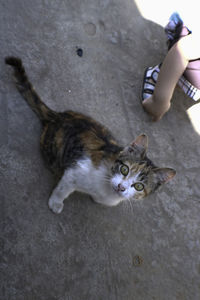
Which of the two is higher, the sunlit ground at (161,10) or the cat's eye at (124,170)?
the sunlit ground at (161,10)

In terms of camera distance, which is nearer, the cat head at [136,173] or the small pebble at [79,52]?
the cat head at [136,173]

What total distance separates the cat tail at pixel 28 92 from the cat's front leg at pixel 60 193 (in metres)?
0.49

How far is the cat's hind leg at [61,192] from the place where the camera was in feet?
5.76

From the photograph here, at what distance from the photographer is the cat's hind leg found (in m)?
1.75

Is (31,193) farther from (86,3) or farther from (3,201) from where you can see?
(86,3)

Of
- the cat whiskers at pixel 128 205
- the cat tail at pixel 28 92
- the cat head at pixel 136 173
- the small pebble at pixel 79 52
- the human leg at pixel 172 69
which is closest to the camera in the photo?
the cat head at pixel 136 173

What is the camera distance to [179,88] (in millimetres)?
3061

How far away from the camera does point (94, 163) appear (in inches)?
67.9

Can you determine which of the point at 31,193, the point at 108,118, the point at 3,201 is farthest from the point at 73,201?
the point at 108,118

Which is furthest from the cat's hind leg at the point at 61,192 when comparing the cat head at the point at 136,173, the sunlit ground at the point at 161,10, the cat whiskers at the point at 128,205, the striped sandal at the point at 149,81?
the sunlit ground at the point at 161,10

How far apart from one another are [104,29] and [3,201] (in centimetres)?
213

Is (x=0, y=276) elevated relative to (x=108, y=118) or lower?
lower

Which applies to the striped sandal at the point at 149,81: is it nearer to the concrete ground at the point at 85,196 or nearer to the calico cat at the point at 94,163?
the concrete ground at the point at 85,196

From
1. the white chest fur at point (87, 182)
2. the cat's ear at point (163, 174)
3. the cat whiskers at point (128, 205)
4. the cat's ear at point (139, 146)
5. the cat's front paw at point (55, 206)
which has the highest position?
the cat's ear at point (139, 146)
